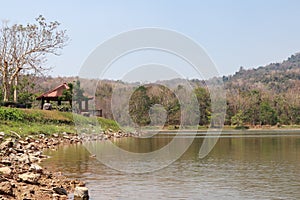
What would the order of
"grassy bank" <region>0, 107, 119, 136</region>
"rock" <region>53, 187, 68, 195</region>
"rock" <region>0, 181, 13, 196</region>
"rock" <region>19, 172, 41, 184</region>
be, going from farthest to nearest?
1. "grassy bank" <region>0, 107, 119, 136</region>
2. "rock" <region>19, 172, 41, 184</region>
3. "rock" <region>53, 187, 68, 195</region>
4. "rock" <region>0, 181, 13, 196</region>

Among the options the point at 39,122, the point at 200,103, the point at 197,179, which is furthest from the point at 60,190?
the point at 200,103

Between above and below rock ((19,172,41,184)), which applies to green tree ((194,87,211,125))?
above

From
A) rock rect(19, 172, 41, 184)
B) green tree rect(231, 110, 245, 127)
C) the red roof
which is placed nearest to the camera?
rock rect(19, 172, 41, 184)

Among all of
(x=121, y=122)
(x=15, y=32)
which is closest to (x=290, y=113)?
(x=121, y=122)

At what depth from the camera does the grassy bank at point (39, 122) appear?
30994mm

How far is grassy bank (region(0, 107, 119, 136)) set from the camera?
102ft

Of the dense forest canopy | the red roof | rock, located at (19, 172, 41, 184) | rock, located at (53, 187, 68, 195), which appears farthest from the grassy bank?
rock, located at (53, 187, 68, 195)

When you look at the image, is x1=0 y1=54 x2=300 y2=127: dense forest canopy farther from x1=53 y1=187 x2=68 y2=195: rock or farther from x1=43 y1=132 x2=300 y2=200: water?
x1=53 y1=187 x2=68 y2=195: rock

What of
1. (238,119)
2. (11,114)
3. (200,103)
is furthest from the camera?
(238,119)

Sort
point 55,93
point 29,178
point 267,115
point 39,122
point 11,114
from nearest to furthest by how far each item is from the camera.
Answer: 1. point 29,178
2. point 11,114
3. point 39,122
4. point 55,93
5. point 267,115

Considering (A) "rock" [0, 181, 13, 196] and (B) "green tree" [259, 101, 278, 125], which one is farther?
(B) "green tree" [259, 101, 278, 125]

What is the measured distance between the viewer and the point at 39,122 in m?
37.2

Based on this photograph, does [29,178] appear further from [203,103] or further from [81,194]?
[203,103]

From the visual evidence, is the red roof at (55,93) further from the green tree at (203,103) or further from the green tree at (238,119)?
the green tree at (238,119)
